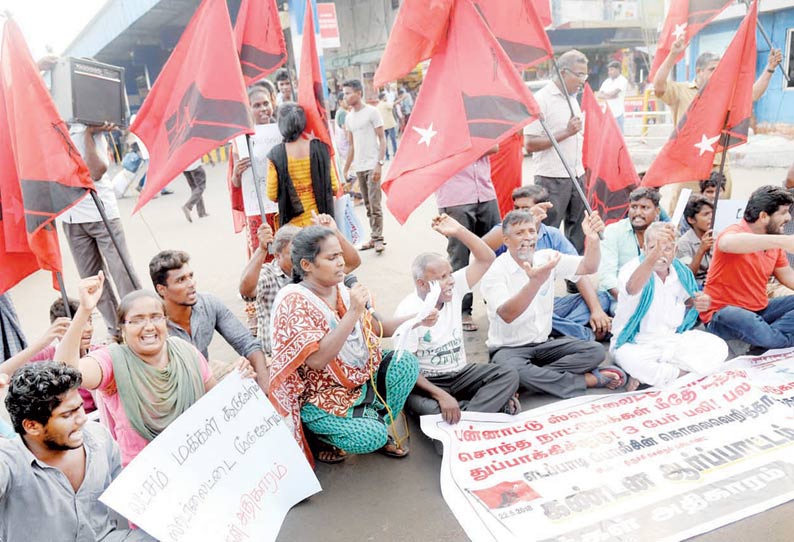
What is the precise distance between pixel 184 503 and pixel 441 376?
1544 millimetres

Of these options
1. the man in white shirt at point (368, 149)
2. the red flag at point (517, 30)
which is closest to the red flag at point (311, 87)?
the red flag at point (517, 30)

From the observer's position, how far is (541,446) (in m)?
2.97

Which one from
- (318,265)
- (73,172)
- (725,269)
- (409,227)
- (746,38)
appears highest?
(746,38)

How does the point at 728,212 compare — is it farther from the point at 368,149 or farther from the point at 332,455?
the point at 368,149

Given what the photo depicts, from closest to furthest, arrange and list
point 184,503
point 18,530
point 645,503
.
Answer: point 18,530
point 184,503
point 645,503

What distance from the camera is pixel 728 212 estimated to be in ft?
15.1

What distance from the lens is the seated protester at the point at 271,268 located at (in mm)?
3441

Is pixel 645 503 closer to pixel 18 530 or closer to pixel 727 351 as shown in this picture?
pixel 727 351

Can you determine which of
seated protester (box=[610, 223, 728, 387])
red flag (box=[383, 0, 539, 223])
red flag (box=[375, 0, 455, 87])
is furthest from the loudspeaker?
seated protester (box=[610, 223, 728, 387])

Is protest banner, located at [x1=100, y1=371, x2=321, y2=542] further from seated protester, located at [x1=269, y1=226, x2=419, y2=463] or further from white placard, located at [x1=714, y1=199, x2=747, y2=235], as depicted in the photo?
white placard, located at [x1=714, y1=199, x2=747, y2=235]

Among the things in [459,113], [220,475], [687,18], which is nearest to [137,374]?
[220,475]

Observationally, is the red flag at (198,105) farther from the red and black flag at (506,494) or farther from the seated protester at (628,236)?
the seated protester at (628,236)

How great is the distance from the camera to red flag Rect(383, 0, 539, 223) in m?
3.31

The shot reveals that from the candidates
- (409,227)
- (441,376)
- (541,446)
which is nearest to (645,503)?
(541,446)
